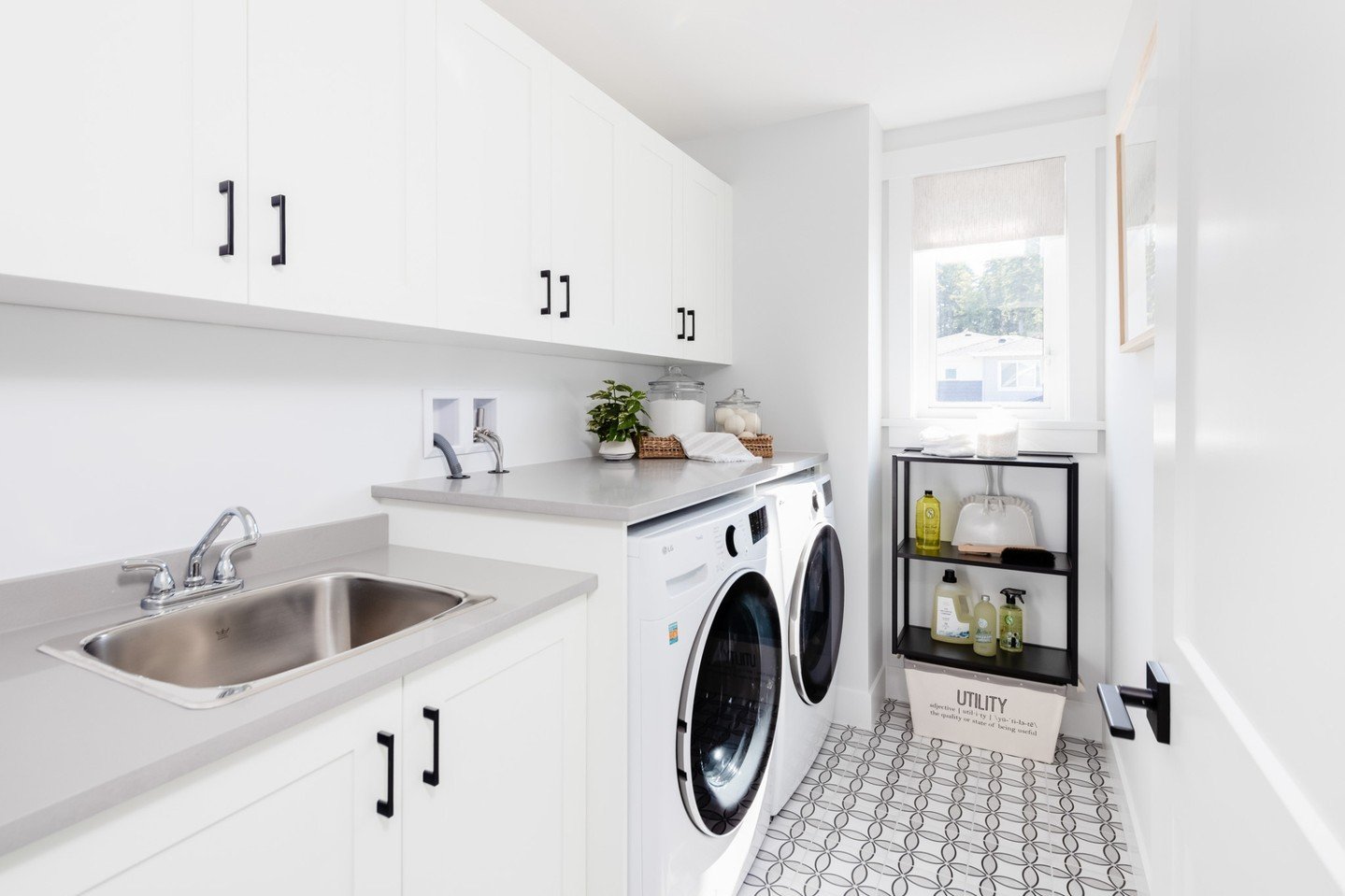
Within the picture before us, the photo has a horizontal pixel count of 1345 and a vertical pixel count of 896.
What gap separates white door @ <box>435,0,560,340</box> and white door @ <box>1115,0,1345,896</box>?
1275 mm

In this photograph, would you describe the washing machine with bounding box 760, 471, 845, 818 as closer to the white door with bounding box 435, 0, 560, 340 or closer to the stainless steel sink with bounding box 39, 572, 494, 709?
the white door with bounding box 435, 0, 560, 340

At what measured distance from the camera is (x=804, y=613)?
2.12 meters

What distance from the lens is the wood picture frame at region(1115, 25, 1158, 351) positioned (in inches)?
63.1

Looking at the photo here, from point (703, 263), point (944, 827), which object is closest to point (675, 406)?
point (703, 263)

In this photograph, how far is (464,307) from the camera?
153 cm

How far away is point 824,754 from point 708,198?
216cm

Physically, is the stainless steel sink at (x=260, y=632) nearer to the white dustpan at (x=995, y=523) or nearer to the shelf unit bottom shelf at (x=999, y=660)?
the shelf unit bottom shelf at (x=999, y=660)

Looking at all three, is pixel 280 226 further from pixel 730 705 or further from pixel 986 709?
pixel 986 709

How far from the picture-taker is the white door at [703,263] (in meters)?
2.52

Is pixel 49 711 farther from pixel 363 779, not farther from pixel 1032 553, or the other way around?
pixel 1032 553

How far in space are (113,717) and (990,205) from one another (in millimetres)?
3023

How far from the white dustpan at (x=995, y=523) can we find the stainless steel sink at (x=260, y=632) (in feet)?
6.65

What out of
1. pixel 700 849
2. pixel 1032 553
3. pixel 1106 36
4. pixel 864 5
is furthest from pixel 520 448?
pixel 1106 36

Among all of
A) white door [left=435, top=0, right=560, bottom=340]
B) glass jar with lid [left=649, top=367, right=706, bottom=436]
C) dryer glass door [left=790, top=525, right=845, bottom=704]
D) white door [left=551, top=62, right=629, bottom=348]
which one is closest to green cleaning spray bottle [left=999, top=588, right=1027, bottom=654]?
dryer glass door [left=790, top=525, right=845, bottom=704]
